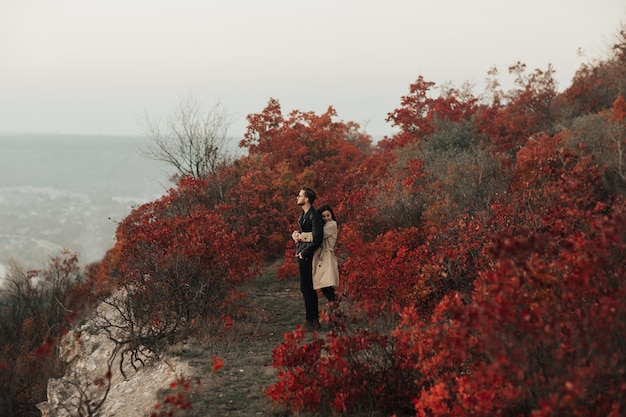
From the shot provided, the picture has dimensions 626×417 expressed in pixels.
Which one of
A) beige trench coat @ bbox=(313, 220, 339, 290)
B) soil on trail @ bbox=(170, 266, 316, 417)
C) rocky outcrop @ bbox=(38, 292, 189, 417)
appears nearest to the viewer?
soil on trail @ bbox=(170, 266, 316, 417)

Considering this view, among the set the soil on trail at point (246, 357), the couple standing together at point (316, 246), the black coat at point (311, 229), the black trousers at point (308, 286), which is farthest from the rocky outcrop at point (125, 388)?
the black coat at point (311, 229)

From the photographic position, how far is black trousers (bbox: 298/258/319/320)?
8.16 meters

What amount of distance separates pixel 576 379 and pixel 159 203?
39.1ft

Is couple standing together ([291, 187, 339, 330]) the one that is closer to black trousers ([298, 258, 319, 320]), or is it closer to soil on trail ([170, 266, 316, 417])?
black trousers ([298, 258, 319, 320])

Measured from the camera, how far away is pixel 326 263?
8055 millimetres

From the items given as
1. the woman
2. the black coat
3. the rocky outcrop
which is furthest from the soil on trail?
the black coat

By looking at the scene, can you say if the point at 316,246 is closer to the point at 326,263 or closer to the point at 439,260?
the point at 326,263

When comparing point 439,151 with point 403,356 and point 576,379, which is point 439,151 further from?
point 576,379

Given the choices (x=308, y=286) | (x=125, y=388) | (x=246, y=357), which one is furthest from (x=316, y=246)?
(x=125, y=388)

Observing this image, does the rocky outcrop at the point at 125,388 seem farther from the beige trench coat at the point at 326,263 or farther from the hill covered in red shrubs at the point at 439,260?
the beige trench coat at the point at 326,263

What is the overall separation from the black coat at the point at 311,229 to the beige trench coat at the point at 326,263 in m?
0.11

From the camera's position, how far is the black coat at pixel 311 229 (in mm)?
7891

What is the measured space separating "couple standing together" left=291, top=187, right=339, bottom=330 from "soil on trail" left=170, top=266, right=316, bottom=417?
1.31 meters

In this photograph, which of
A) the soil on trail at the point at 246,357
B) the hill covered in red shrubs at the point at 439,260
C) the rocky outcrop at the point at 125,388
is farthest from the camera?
the rocky outcrop at the point at 125,388
